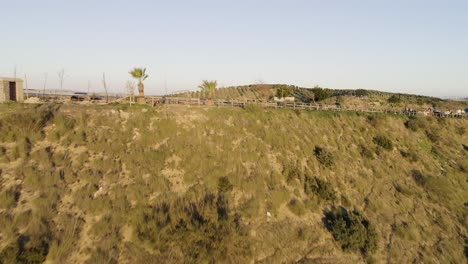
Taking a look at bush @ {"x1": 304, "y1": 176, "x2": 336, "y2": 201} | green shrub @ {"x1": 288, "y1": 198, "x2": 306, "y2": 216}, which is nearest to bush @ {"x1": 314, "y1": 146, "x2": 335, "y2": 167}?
bush @ {"x1": 304, "y1": 176, "x2": 336, "y2": 201}

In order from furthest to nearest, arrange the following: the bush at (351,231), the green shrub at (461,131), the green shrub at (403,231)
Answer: the green shrub at (461,131)
the green shrub at (403,231)
the bush at (351,231)

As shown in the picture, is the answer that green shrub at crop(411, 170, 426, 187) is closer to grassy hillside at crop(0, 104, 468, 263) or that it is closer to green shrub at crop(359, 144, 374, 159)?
grassy hillside at crop(0, 104, 468, 263)

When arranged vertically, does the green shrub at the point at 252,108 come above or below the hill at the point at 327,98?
below

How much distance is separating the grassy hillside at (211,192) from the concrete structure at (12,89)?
4.58m

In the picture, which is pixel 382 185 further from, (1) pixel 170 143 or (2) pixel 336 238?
(1) pixel 170 143

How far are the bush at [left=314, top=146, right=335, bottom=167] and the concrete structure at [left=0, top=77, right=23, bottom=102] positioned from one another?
3041 centimetres

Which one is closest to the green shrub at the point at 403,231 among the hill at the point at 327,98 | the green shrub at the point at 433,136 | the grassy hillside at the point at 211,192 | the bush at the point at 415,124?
the grassy hillside at the point at 211,192

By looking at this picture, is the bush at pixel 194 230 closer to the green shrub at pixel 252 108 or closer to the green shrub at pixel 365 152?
the green shrub at pixel 252 108

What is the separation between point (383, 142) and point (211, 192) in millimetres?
24280

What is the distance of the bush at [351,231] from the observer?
2402 cm

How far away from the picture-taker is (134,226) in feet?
67.5

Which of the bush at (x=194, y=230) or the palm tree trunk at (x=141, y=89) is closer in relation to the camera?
→ the bush at (x=194, y=230)

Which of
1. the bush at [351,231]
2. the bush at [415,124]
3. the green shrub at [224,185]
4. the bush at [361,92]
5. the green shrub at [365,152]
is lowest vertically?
the bush at [351,231]

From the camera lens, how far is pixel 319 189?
28.8 metres
